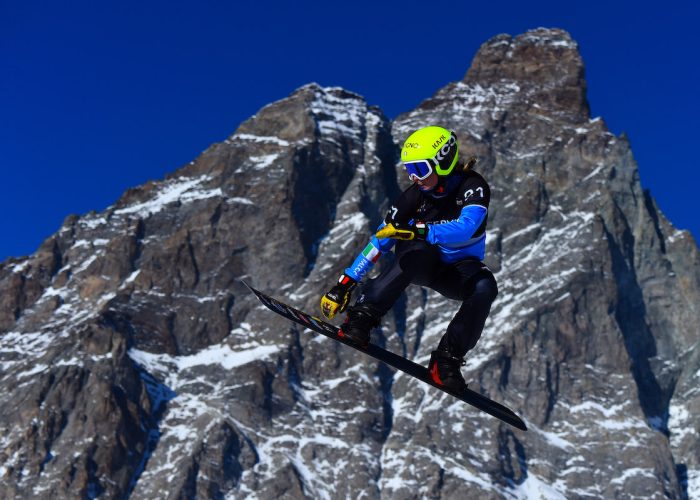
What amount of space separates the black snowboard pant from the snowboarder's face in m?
1.10

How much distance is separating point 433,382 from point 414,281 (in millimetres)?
2114

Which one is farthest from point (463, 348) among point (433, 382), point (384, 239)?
point (384, 239)

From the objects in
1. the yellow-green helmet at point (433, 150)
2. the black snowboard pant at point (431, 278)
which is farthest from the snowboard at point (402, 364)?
the yellow-green helmet at point (433, 150)

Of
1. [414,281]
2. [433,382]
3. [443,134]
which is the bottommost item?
[433,382]

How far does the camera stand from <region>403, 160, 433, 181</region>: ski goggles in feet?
72.6

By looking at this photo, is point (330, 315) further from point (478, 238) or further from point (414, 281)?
point (478, 238)

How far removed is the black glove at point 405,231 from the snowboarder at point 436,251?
0.8 inches

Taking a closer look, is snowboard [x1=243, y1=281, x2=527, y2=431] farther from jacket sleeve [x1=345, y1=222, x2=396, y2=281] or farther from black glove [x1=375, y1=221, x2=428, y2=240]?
black glove [x1=375, y1=221, x2=428, y2=240]

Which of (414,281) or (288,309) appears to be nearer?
(414,281)

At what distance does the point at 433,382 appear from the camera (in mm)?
22922

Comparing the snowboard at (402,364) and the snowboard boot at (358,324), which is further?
the snowboard at (402,364)

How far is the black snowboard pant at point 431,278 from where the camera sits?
22.7m

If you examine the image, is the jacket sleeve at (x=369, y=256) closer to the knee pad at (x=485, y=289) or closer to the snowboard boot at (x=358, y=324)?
the snowboard boot at (x=358, y=324)

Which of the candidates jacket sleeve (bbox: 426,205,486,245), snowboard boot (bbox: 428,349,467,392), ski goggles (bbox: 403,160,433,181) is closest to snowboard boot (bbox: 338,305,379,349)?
snowboard boot (bbox: 428,349,467,392)
